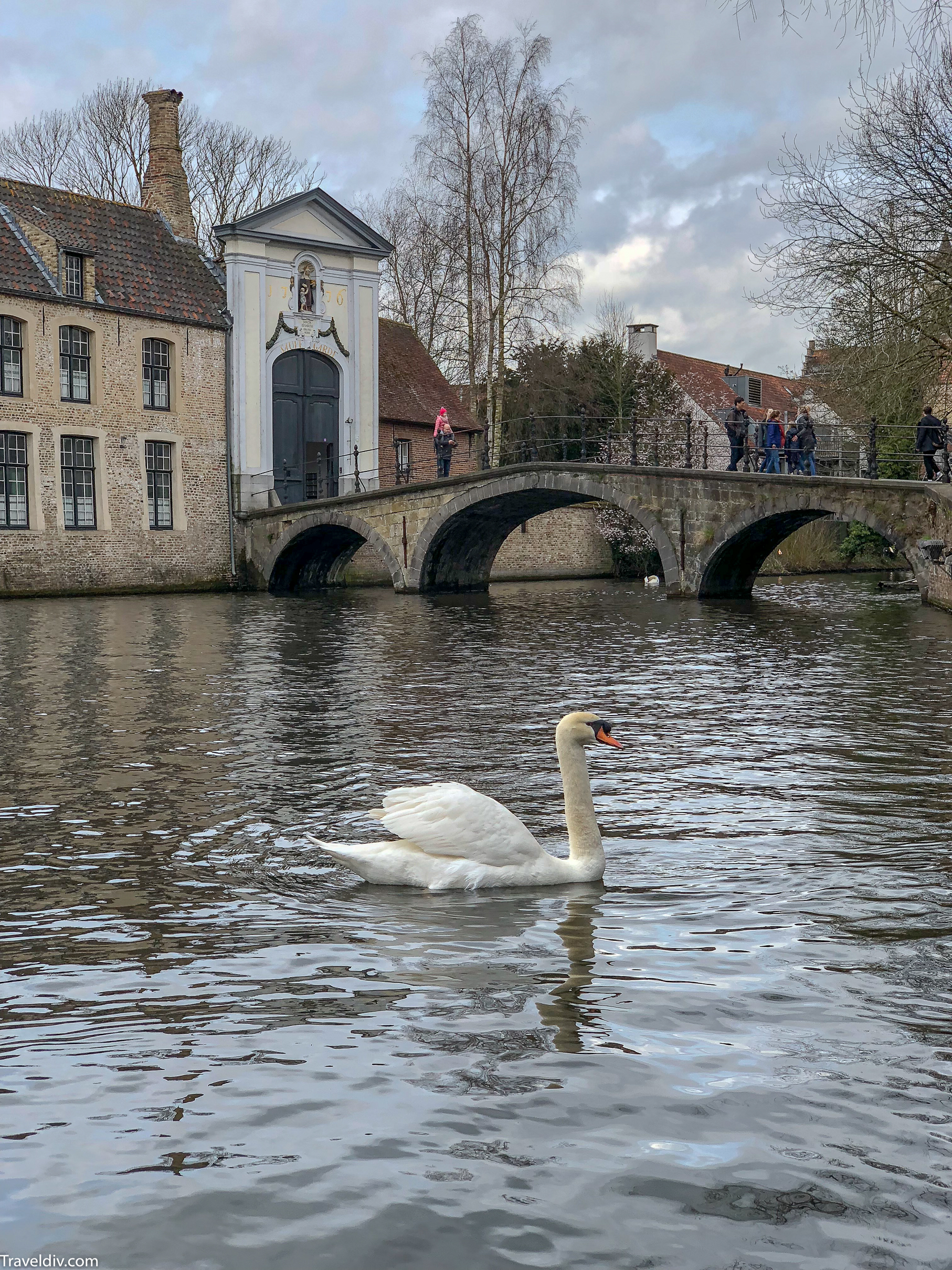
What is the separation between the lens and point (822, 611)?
2153 centimetres

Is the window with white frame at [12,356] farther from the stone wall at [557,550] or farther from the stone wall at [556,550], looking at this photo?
the stone wall at [557,550]

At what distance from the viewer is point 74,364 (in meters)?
28.2

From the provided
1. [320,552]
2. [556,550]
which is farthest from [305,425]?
[556,550]

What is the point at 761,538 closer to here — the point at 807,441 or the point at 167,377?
the point at 807,441

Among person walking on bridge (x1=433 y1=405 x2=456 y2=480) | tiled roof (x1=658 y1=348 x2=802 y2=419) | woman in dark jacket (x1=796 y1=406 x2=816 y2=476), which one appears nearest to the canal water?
woman in dark jacket (x1=796 y1=406 x2=816 y2=476)

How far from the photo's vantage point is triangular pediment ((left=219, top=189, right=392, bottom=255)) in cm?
3102

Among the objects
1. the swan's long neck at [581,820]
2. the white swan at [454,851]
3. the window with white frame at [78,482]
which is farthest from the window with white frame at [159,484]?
the white swan at [454,851]

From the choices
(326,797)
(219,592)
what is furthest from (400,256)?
(326,797)

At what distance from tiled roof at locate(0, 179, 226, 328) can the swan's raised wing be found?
24.1 m

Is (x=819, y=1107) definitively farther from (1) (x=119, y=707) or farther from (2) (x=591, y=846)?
(1) (x=119, y=707)

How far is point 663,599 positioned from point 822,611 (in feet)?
15.4

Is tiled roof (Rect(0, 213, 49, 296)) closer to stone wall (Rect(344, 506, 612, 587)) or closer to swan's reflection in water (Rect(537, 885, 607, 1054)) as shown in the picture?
stone wall (Rect(344, 506, 612, 587))

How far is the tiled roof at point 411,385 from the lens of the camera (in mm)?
36219

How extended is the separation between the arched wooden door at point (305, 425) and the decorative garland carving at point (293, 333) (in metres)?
0.43
